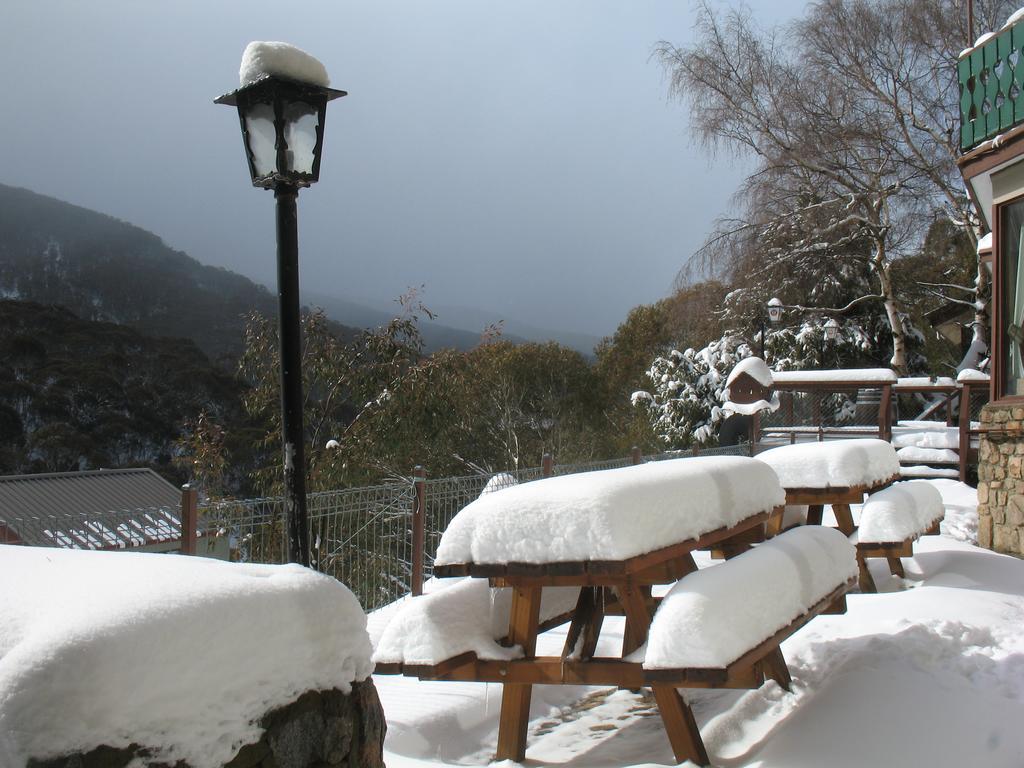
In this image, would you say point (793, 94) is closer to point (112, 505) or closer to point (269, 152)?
point (112, 505)

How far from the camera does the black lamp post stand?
4.16 m

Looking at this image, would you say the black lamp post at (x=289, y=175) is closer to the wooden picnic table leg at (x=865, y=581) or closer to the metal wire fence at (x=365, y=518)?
the metal wire fence at (x=365, y=518)

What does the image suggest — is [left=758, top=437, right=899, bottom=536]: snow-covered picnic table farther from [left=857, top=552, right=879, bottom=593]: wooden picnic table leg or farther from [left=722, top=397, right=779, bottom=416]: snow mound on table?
[left=722, top=397, right=779, bottom=416]: snow mound on table

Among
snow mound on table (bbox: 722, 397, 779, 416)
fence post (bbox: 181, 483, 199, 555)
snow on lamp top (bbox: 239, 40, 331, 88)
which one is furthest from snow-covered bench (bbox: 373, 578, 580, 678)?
snow mound on table (bbox: 722, 397, 779, 416)

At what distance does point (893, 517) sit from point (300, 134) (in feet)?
15.8

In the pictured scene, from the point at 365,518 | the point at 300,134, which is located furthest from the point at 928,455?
the point at 300,134

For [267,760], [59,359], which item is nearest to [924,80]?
[267,760]

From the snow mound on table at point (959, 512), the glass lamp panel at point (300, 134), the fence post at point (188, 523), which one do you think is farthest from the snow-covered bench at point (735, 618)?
the snow mound on table at point (959, 512)

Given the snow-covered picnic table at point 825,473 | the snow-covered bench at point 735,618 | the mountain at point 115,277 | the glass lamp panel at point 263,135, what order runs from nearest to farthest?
the snow-covered bench at point 735,618 < the glass lamp panel at point 263,135 < the snow-covered picnic table at point 825,473 < the mountain at point 115,277

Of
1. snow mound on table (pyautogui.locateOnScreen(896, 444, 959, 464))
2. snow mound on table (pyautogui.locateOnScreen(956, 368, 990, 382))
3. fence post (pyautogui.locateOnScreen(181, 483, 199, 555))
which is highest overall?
snow mound on table (pyautogui.locateOnScreen(956, 368, 990, 382))

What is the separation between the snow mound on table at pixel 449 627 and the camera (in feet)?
13.3

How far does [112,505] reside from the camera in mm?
16172

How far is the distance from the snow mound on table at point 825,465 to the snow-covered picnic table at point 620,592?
6.03 feet

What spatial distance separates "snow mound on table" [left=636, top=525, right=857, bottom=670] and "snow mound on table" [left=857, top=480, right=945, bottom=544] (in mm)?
1825
